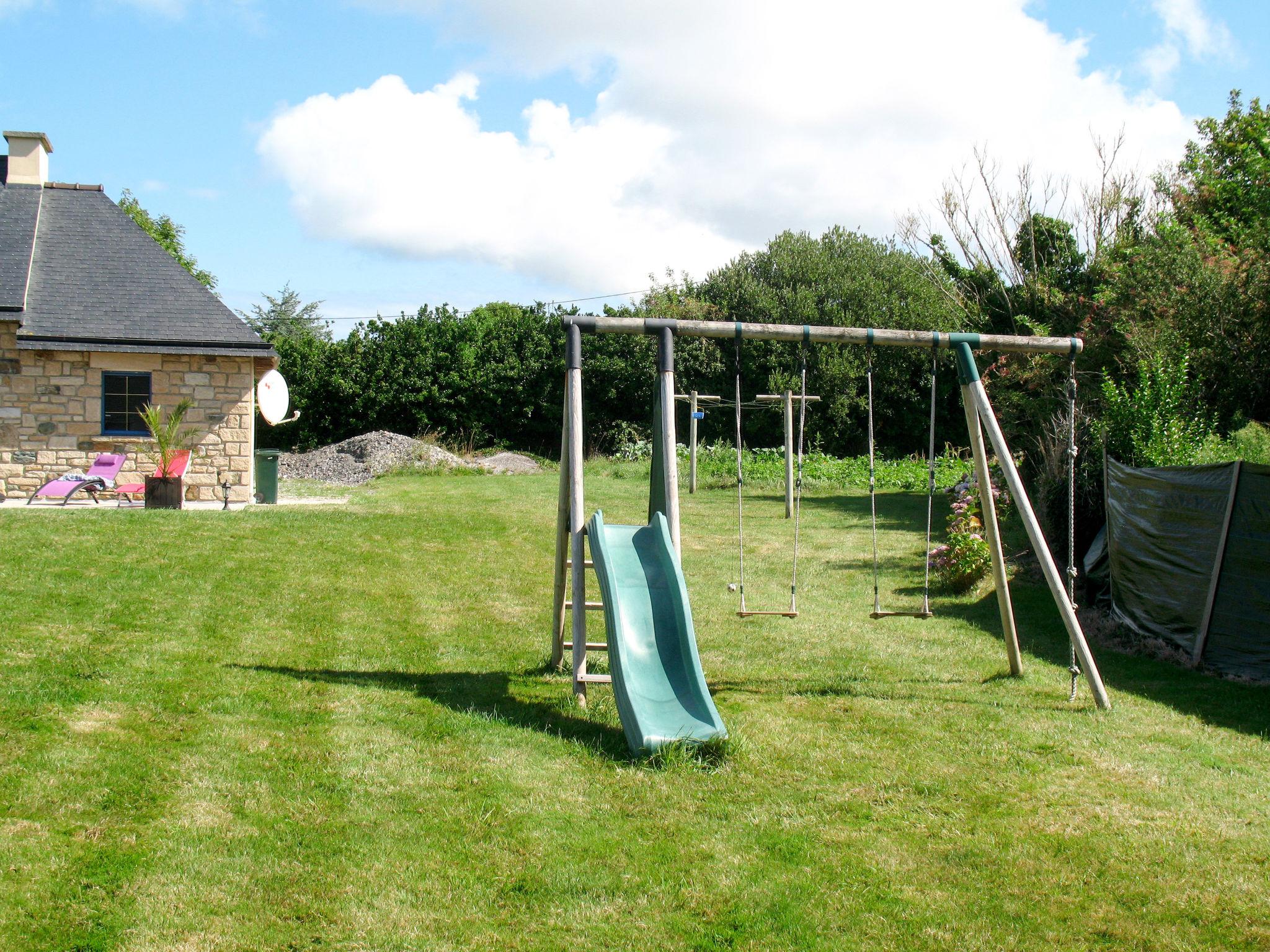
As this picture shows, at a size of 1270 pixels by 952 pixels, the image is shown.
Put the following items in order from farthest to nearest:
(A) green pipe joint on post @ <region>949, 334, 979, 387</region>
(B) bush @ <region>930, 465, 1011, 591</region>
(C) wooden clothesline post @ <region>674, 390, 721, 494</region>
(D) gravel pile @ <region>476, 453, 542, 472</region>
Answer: (D) gravel pile @ <region>476, 453, 542, 472</region>, (C) wooden clothesline post @ <region>674, 390, 721, 494</region>, (B) bush @ <region>930, 465, 1011, 591</region>, (A) green pipe joint on post @ <region>949, 334, 979, 387</region>

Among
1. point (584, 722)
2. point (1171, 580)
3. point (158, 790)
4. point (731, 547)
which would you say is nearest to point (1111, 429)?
point (1171, 580)

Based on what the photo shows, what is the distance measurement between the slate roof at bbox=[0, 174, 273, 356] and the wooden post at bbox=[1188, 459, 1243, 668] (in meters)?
13.7

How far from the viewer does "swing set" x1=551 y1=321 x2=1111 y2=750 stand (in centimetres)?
557

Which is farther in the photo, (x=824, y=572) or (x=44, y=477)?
(x=44, y=477)

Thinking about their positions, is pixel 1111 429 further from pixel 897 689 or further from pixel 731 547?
pixel 897 689

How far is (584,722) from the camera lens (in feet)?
18.6

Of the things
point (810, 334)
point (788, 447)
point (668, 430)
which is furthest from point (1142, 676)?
point (788, 447)

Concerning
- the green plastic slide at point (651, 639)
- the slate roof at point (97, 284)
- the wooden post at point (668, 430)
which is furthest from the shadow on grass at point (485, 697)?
the slate roof at point (97, 284)

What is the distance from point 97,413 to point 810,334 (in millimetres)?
13748

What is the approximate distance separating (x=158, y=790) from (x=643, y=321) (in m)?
3.92

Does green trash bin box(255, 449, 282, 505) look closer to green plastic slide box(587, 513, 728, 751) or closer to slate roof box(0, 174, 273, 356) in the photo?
slate roof box(0, 174, 273, 356)

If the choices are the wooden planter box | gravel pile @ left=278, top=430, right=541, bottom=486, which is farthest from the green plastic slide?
gravel pile @ left=278, top=430, right=541, bottom=486

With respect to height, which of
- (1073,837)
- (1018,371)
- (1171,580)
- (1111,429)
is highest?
(1018,371)

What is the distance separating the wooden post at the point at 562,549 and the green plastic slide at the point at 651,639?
294mm
